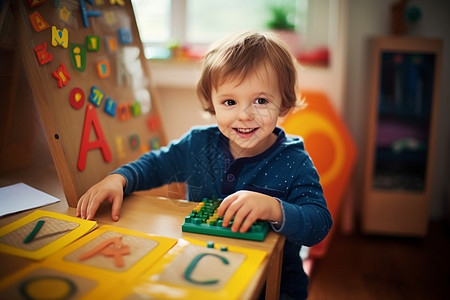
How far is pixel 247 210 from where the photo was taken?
627mm

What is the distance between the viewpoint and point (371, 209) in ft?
6.72

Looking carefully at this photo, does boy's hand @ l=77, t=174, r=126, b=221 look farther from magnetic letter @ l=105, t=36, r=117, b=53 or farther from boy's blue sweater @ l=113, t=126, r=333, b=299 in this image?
magnetic letter @ l=105, t=36, r=117, b=53

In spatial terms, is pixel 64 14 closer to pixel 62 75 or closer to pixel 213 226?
pixel 62 75

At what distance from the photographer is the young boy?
0.74 m

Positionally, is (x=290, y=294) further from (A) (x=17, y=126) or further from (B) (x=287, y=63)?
(A) (x=17, y=126)

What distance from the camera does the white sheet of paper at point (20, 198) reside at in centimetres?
71

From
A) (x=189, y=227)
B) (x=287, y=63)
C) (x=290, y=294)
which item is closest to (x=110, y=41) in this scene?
(x=287, y=63)

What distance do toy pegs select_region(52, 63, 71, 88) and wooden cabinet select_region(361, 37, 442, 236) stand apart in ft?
5.36

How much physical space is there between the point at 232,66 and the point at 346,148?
1176 millimetres

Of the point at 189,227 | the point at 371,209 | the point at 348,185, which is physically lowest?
the point at 371,209

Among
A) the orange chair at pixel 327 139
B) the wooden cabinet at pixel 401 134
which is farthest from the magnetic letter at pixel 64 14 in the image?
the wooden cabinet at pixel 401 134

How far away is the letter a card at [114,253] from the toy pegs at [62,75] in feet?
1.12

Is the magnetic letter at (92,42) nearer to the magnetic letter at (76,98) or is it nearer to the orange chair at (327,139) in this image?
the magnetic letter at (76,98)

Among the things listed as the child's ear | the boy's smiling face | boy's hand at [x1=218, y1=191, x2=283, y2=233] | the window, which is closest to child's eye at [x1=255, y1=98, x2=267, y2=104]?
the boy's smiling face
